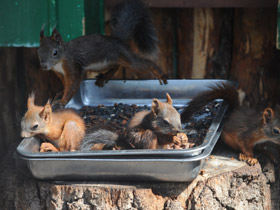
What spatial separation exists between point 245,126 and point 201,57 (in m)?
1.38

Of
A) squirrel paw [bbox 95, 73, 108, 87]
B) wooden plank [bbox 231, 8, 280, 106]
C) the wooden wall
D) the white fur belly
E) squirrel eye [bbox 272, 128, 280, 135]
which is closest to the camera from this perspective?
squirrel eye [bbox 272, 128, 280, 135]

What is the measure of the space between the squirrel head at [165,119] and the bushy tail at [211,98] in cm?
36

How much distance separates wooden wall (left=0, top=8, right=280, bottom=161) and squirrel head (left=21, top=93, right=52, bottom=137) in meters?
1.11

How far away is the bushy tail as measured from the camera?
3064 mm

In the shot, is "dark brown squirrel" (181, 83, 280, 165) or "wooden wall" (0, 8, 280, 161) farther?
"wooden wall" (0, 8, 280, 161)

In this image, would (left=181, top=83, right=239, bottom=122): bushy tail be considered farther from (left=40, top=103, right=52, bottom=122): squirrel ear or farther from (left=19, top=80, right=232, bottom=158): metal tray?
(left=40, top=103, right=52, bottom=122): squirrel ear

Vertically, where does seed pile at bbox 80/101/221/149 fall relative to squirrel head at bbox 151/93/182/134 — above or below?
below

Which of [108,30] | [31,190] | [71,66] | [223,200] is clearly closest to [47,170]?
[31,190]

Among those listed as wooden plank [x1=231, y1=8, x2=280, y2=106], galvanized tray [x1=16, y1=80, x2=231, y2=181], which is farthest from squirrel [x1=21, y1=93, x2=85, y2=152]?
wooden plank [x1=231, y1=8, x2=280, y2=106]

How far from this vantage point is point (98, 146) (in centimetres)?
264

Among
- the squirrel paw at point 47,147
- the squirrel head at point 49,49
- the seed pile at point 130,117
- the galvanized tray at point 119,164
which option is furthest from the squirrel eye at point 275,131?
the squirrel head at point 49,49

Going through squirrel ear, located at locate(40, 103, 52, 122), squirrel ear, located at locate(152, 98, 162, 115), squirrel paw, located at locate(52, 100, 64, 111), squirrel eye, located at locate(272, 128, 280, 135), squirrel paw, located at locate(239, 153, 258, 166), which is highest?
squirrel ear, located at locate(152, 98, 162, 115)

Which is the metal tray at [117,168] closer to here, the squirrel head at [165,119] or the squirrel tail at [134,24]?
the squirrel head at [165,119]

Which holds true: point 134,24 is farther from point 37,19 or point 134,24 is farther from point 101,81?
point 37,19
